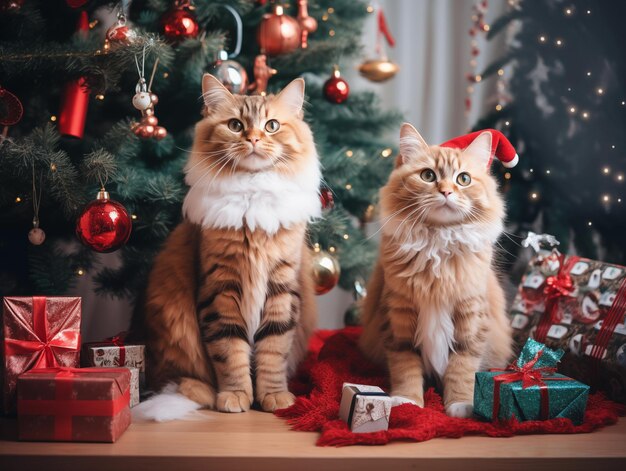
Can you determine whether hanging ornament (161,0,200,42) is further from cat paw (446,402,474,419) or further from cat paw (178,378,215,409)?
cat paw (446,402,474,419)

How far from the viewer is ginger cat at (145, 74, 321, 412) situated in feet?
4.97

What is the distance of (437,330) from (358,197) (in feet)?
2.95

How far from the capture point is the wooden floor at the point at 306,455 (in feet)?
4.00

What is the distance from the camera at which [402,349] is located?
154 cm

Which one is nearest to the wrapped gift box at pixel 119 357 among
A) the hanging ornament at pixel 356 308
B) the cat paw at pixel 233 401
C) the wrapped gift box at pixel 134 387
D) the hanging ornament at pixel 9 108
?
the wrapped gift box at pixel 134 387

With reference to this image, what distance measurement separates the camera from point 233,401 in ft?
4.90

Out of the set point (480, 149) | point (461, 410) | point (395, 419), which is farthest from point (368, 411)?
point (480, 149)

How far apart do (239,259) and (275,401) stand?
36 cm

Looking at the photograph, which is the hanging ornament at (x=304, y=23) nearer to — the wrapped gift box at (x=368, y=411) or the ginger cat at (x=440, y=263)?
the ginger cat at (x=440, y=263)

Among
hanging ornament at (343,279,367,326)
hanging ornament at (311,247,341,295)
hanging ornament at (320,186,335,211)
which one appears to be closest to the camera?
hanging ornament at (320,186,335,211)

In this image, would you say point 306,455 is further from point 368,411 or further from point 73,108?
point 73,108

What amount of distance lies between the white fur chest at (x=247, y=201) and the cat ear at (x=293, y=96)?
185 millimetres

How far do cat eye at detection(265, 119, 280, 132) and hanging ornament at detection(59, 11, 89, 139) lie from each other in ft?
1.77

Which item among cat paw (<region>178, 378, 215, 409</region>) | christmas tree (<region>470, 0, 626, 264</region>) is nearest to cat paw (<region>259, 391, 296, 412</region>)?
cat paw (<region>178, 378, 215, 409</region>)
